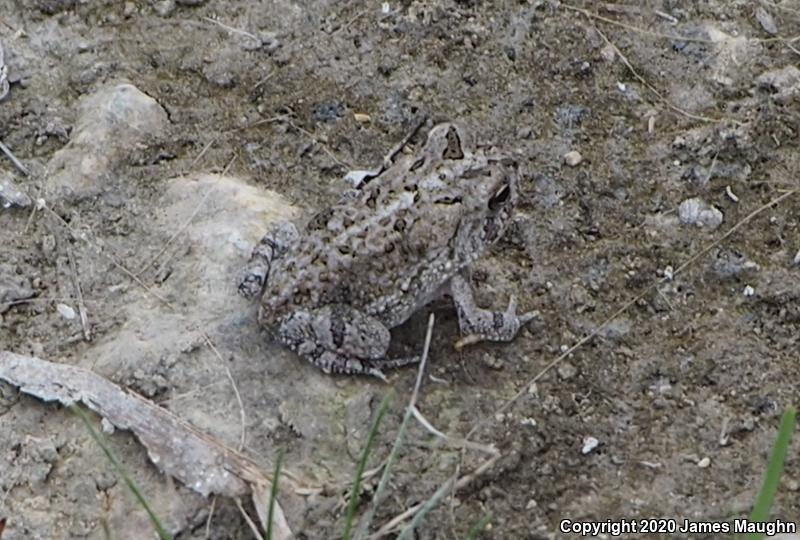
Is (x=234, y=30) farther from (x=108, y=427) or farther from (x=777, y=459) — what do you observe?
(x=777, y=459)

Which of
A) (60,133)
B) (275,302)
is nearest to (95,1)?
(60,133)

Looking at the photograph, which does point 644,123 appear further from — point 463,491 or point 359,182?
point 463,491

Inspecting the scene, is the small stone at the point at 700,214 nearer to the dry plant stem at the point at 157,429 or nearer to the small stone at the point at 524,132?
the small stone at the point at 524,132

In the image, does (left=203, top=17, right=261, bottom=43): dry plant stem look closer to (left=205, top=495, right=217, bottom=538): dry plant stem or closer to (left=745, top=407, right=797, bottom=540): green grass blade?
(left=205, top=495, right=217, bottom=538): dry plant stem

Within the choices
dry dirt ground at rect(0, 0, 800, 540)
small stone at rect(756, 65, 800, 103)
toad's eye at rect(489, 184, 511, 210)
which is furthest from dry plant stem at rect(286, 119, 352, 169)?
small stone at rect(756, 65, 800, 103)

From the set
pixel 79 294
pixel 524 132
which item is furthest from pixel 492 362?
pixel 79 294

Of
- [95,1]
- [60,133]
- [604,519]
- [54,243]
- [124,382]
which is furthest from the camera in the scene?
[95,1]

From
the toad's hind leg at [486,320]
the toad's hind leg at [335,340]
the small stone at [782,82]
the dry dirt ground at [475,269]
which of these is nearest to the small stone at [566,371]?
the dry dirt ground at [475,269]
